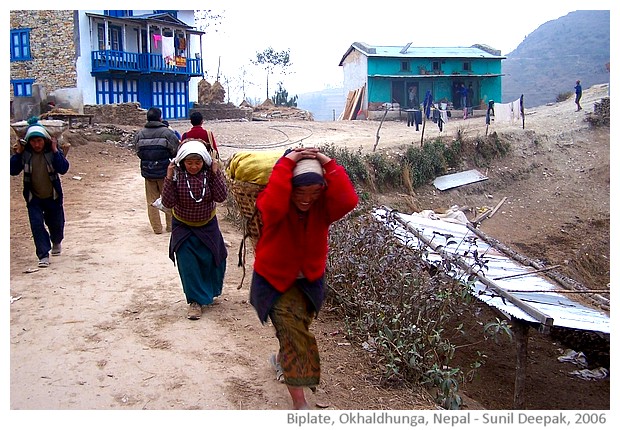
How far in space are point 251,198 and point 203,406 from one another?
1.28 meters

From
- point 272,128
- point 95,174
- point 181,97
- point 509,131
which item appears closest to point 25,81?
point 181,97

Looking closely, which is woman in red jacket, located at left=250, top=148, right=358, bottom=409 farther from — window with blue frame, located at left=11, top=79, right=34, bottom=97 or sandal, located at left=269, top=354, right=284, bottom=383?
window with blue frame, located at left=11, top=79, right=34, bottom=97

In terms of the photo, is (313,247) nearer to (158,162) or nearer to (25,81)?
(158,162)

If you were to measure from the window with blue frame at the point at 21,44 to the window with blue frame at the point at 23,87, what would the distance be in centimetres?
84

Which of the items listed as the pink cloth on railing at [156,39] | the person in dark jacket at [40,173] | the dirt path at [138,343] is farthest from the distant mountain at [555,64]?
the dirt path at [138,343]

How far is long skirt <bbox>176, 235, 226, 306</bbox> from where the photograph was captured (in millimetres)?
4734

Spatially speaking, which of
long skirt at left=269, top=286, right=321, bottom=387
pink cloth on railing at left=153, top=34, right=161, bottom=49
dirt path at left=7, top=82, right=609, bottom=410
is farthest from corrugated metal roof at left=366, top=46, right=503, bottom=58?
long skirt at left=269, top=286, right=321, bottom=387

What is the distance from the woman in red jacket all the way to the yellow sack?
1.67ft

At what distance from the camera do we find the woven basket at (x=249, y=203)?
3756mm

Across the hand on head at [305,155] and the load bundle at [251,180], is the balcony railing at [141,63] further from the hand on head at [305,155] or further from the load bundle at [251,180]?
the hand on head at [305,155]

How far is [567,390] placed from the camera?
6094mm

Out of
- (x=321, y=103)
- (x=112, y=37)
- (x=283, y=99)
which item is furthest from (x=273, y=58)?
(x=321, y=103)

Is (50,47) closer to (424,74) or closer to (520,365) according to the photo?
(424,74)

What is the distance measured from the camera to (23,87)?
2295 cm
